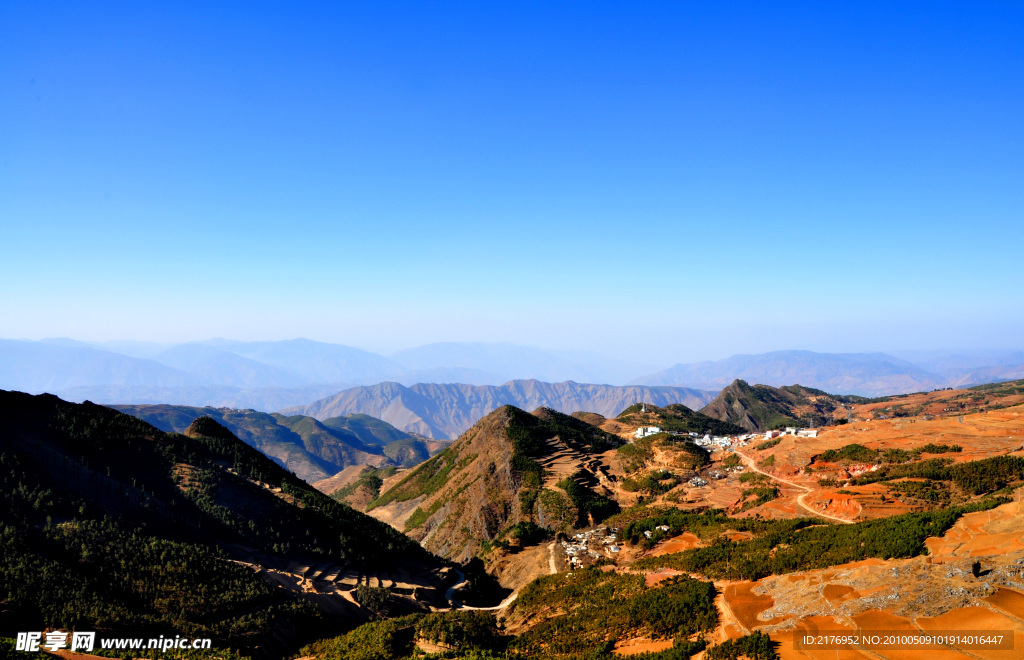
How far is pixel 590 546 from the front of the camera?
51.7 meters

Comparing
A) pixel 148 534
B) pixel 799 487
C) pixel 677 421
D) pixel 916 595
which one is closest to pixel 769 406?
pixel 677 421

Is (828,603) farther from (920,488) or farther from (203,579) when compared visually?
(203,579)

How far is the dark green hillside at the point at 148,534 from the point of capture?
2986 centimetres

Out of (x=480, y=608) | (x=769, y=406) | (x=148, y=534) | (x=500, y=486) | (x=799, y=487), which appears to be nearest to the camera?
(x=148, y=534)

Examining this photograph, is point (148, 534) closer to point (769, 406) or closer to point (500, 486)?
point (500, 486)

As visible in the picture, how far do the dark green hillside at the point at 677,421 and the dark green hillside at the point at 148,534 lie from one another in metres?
80.7

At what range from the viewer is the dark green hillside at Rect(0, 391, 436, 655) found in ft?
98.0

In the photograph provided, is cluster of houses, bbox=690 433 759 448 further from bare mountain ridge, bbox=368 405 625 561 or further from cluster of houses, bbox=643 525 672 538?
cluster of houses, bbox=643 525 672 538

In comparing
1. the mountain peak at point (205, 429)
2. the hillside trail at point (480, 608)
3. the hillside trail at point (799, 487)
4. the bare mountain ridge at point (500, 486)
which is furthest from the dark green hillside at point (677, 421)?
the mountain peak at point (205, 429)

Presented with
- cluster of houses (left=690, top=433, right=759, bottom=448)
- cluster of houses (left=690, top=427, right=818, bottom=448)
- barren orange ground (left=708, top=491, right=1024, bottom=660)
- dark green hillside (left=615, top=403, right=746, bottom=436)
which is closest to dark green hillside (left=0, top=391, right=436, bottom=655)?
barren orange ground (left=708, top=491, right=1024, bottom=660)

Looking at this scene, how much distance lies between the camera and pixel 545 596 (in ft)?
131

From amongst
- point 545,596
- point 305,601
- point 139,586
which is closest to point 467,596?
point 545,596

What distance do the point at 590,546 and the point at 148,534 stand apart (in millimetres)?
39203

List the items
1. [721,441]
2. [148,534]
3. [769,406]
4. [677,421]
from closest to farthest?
[148,534]
[721,441]
[677,421]
[769,406]
